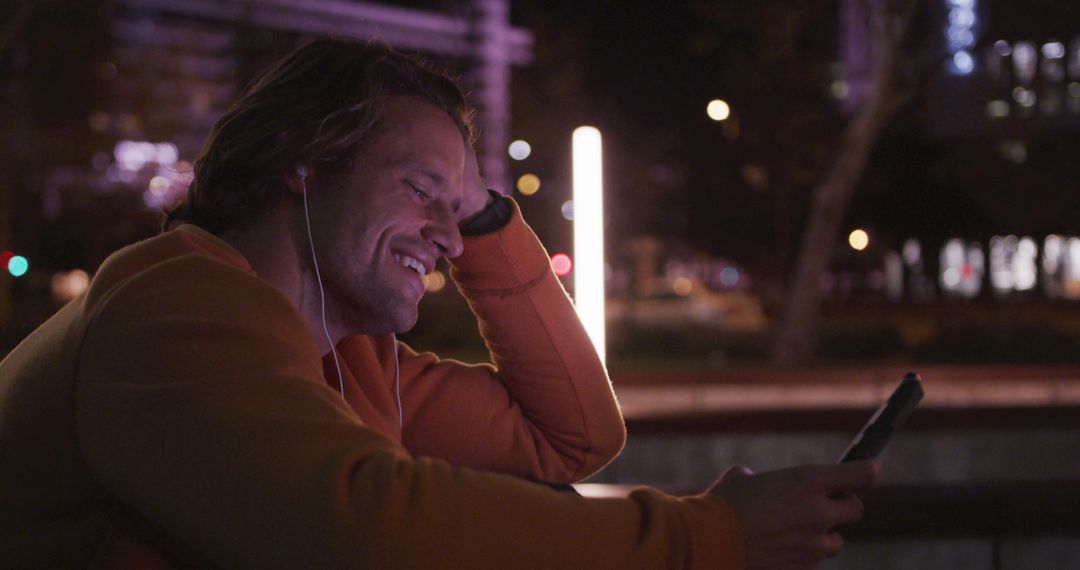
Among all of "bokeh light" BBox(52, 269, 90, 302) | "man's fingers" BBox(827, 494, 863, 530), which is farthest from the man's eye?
"bokeh light" BBox(52, 269, 90, 302)

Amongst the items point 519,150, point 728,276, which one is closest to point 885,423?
point 519,150

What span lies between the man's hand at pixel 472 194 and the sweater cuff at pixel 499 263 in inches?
1.6

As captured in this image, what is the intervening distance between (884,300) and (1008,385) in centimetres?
2702

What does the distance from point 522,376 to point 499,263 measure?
0.20m

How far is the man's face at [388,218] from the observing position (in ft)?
5.08

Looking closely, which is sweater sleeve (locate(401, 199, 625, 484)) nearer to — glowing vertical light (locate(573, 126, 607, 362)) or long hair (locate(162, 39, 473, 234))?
long hair (locate(162, 39, 473, 234))

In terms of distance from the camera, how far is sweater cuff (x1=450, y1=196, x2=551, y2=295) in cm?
206

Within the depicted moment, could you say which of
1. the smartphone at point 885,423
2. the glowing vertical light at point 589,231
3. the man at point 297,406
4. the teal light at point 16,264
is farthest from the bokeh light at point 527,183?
the smartphone at point 885,423

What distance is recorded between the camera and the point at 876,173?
37.8m

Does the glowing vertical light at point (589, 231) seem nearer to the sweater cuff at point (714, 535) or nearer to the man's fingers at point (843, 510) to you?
the man's fingers at point (843, 510)

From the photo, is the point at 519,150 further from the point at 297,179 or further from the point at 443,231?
the point at 297,179

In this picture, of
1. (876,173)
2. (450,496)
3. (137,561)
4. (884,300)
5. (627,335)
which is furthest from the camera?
(884,300)

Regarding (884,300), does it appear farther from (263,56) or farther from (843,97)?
(263,56)

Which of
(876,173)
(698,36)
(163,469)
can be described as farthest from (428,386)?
(876,173)
